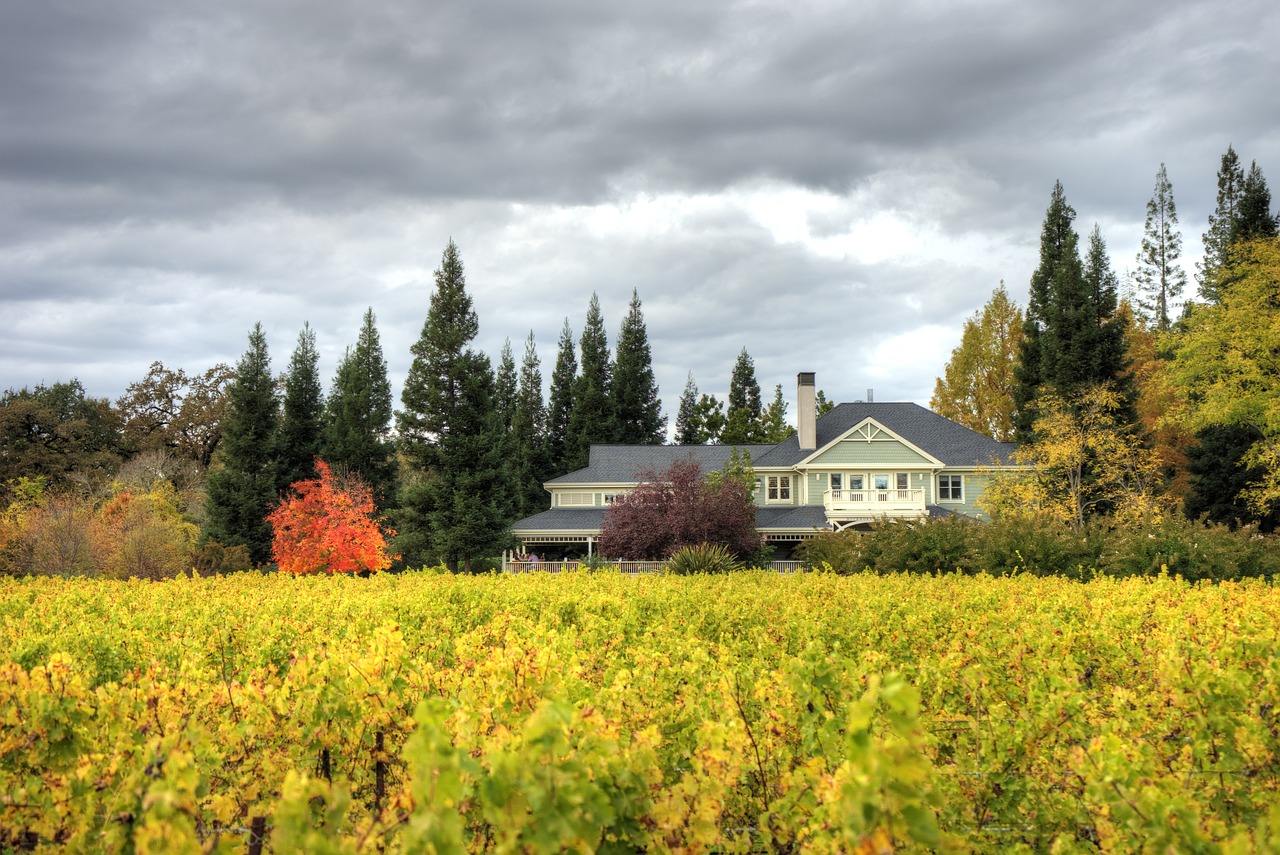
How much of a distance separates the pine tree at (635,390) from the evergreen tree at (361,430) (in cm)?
1508

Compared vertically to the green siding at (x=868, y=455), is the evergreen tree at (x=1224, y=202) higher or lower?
higher

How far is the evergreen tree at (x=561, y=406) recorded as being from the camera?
177 feet

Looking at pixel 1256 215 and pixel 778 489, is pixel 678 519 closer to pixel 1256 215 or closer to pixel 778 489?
pixel 778 489

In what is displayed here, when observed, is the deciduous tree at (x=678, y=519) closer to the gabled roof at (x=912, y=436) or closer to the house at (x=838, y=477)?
the house at (x=838, y=477)

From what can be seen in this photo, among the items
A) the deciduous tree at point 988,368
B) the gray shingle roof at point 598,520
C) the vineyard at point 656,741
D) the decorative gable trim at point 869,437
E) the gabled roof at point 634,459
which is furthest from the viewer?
the deciduous tree at point 988,368

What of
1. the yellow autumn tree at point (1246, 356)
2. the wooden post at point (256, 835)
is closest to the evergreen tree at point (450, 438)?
the yellow autumn tree at point (1246, 356)

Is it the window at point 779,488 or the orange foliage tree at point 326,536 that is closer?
the orange foliage tree at point 326,536

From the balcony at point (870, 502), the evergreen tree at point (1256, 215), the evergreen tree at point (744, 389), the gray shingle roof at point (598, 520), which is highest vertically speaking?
the evergreen tree at point (1256, 215)

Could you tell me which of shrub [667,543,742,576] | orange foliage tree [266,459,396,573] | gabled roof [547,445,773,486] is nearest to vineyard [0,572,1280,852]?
shrub [667,543,742,576]

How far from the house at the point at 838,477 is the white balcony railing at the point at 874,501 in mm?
43

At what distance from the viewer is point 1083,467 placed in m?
33.2

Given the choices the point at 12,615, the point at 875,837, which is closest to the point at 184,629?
the point at 12,615

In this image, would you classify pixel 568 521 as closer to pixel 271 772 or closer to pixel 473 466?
pixel 473 466

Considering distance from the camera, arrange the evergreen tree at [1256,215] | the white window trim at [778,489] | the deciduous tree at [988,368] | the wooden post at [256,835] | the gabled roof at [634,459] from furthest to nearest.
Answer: the deciduous tree at [988,368] < the gabled roof at [634,459] < the white window trim at [778,489] < the evergreen tree at [1256,215] < the wooden post at [256,835]
